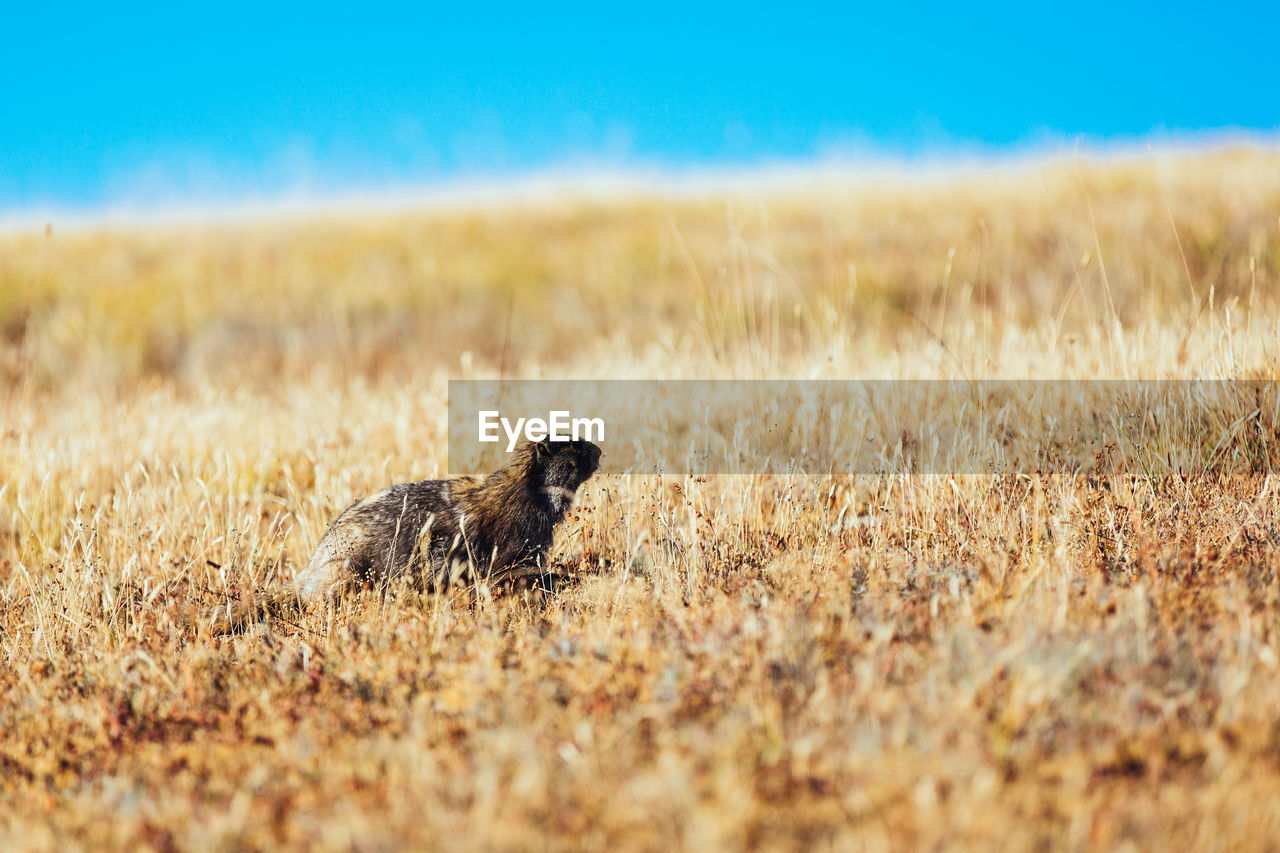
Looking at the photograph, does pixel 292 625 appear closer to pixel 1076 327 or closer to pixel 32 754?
pixel 32 754

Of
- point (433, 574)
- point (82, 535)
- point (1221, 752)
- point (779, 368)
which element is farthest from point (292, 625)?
point (779, 368)

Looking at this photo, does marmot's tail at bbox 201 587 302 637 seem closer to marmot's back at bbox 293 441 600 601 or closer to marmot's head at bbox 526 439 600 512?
marmot's back at bbox 293 441 600 601

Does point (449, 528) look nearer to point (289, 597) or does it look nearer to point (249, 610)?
point (289, 597)

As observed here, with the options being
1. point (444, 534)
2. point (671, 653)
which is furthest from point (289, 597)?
point (671, 653)

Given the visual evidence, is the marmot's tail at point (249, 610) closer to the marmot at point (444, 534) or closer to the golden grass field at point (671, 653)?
the marmot at point (444, 534)

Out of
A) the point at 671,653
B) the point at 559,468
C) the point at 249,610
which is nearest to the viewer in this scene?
the point at 671,653

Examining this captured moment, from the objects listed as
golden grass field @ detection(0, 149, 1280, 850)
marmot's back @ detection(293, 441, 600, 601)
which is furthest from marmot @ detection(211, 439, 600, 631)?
golden grass field @ detection(0, 149, 1280, 850)

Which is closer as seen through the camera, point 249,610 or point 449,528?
point 249,610

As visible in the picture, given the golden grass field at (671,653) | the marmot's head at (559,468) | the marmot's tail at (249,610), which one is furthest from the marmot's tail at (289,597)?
the marmot's head at (559,468)
